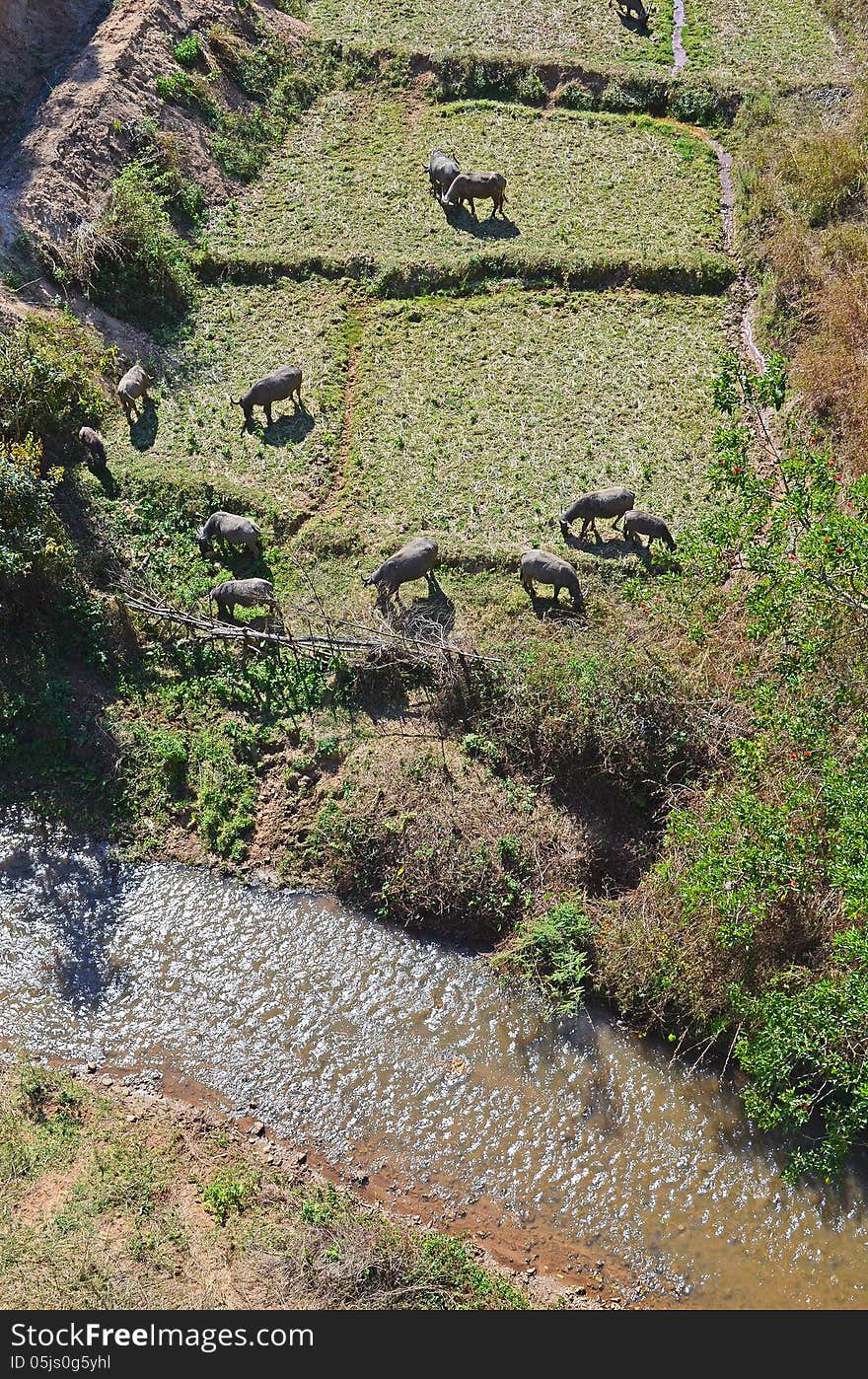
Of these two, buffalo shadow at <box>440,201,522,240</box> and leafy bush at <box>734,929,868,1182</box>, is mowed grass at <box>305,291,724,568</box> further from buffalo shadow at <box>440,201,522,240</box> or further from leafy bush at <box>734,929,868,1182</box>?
leafy bush at <box>734,929,868,1182</box>

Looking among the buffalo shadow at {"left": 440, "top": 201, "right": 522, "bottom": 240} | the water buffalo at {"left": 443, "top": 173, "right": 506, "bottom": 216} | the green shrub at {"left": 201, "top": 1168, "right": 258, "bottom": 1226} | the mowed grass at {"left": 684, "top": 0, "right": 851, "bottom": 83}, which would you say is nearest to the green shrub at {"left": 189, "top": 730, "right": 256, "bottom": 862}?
the green shrub at {"left": 201, "top": 1168, "right": 258, "bottom": 1226}

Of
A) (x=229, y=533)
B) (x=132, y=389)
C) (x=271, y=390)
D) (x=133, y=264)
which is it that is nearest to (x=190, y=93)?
(x=133, y=264)

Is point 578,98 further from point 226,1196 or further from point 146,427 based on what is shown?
point 226,1196

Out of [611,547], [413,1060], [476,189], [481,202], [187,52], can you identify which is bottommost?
[413,1060]

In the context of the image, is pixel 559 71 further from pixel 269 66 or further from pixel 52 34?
pixel 52 34

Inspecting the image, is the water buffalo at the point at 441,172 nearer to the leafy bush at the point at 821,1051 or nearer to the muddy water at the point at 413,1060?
the muddy water at the point at 413,1060

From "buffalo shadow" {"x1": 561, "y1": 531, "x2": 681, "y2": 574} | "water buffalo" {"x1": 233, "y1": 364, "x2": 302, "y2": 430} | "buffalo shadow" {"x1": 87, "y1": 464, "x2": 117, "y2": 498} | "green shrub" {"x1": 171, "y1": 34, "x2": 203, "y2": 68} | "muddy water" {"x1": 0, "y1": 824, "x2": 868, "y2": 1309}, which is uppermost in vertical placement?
"green shrub" {"x1": 171, "y1": 34, "x2": 203, "y2": 68}
